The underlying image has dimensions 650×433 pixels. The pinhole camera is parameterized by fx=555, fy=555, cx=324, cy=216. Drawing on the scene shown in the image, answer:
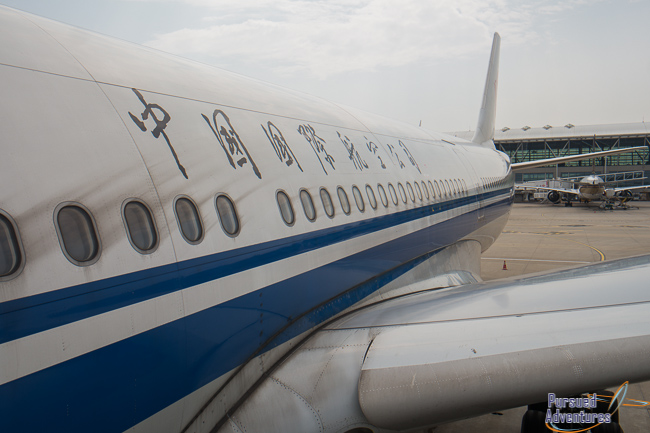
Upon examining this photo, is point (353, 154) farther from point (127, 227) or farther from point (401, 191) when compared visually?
point (127, 227)

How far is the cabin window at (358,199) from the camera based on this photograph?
6586 millimetres

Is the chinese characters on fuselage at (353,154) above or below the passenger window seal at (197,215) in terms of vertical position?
above

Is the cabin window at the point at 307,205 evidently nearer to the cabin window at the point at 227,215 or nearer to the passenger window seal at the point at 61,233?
the cabin window at the point at 227,215

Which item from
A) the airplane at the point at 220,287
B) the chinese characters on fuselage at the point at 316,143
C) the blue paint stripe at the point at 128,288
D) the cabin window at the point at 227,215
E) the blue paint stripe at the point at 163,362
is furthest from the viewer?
the chinese characters on fuselage at the point at 316,143

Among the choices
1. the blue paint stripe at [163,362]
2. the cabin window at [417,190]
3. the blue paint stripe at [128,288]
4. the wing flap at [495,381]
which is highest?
the cabin window at [417,190]

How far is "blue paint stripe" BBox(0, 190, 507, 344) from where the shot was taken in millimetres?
2609

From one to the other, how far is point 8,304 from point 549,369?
12.3 feet

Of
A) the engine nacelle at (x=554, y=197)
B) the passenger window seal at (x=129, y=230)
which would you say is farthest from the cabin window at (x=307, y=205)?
the engine nacelle at (x=554, y=197)

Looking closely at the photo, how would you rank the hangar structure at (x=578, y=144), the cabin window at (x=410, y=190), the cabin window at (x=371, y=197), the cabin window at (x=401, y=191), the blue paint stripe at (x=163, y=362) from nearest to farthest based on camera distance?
the blue paint stripe at (x=163, y=362) < the cabin window at (x=371, y=197) < the cabin window at (x=401, y=191) < the cabin window at (x=410, y=190) < the hangar structure at (x=578, y=144)

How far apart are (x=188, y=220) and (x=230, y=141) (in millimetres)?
1077

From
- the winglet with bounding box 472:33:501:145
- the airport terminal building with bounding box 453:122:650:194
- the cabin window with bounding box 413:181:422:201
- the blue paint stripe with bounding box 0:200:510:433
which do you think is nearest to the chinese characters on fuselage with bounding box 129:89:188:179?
the blue paint stripe with bounding box 0:200:510:433

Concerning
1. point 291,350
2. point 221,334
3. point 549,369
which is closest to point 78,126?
point 221,334

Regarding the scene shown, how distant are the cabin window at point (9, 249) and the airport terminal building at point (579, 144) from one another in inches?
2871

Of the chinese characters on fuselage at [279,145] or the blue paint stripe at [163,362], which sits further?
the chinese characters on fuselage at [279,145]
